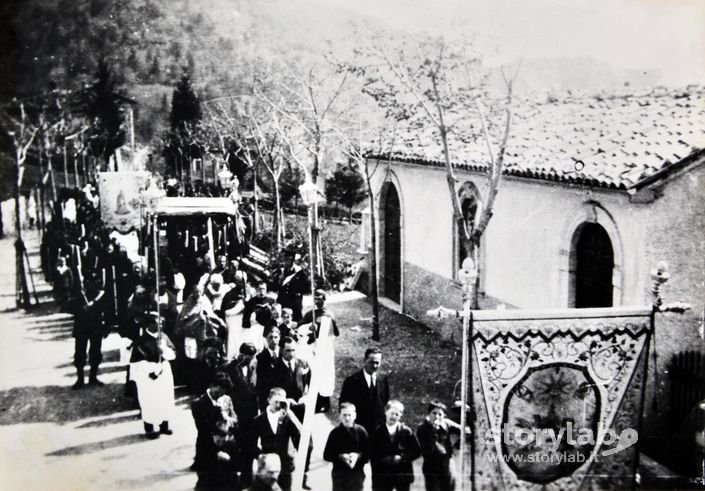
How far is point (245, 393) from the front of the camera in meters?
5.99

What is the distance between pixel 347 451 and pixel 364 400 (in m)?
0.42

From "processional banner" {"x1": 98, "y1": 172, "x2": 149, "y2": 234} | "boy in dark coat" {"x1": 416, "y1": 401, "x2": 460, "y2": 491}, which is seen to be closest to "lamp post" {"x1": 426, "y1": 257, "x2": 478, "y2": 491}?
"boy in dark coat" {"x1": 416, "y1": 401, "x2": 460, "y2": 491}

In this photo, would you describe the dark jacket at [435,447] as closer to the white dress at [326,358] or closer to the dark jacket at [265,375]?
the white dress at [326,358]

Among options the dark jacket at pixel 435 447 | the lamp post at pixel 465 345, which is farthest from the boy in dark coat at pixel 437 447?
the lamp post at pixel 465 345

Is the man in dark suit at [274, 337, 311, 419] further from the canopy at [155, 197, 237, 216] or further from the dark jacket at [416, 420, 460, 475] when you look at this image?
the canopy at [155, 197, 237, 216]

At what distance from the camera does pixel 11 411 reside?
5969mm

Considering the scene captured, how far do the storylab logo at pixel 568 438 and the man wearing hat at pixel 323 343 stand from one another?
1.47 metres

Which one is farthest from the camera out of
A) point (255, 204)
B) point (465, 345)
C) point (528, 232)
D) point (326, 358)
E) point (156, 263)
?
point (255, 204)

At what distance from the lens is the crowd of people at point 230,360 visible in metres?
5.83

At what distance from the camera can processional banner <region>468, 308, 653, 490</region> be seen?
18.4ft

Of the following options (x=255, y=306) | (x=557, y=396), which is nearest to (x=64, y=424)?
(x=255, y=306)

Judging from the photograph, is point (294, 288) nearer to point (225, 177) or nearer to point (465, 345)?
point (225, 177)

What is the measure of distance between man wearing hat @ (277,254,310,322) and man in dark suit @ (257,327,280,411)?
36 centimetres

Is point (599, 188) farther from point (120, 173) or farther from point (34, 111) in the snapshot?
point (34, 111)
